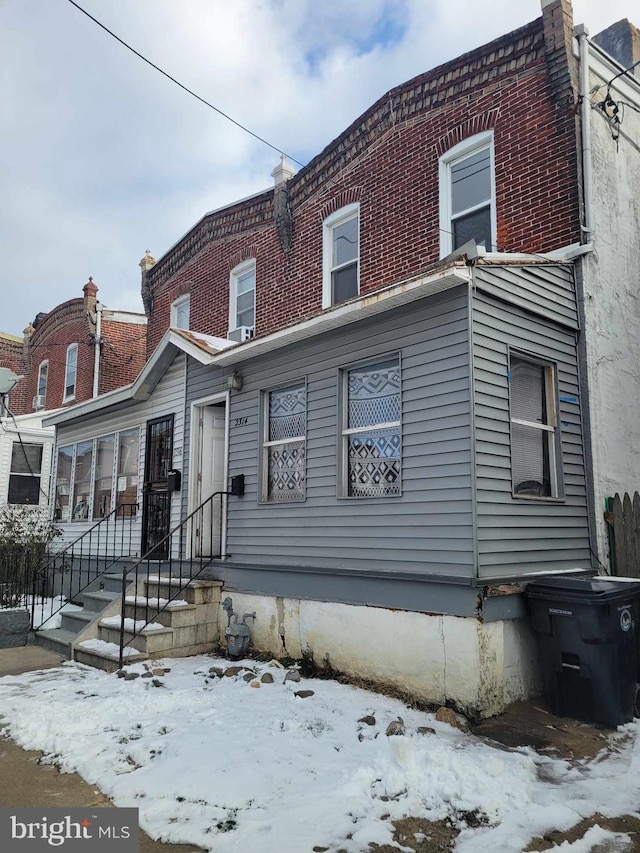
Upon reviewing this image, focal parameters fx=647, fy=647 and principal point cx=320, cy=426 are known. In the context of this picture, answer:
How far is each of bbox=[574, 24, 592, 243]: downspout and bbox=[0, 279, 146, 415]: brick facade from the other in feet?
46.5

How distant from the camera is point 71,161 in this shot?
13062 mm

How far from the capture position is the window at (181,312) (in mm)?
14688

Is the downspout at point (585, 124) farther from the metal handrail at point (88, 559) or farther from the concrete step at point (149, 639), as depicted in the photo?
the metal handrail at point (88, 559)

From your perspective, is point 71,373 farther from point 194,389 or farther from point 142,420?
point 194,389

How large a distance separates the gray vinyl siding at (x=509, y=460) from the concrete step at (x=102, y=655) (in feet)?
13.6

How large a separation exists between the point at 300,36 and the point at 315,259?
334cm

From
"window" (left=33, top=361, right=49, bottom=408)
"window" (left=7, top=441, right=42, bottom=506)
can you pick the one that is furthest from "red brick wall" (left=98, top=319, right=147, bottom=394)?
"window" (left=33, top=361, right=49, bottom=408)

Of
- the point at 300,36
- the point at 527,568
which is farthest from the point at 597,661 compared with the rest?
the point at 300,36

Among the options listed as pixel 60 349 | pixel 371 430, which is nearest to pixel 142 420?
pixel 371 430

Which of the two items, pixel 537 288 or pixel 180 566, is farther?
pixel 180 566

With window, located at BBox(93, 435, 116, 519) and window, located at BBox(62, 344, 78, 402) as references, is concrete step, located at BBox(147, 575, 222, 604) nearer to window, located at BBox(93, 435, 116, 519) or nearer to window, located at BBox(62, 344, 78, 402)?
window, located at BBox(93, 435, 116, 519)

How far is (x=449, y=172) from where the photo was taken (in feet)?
30.6

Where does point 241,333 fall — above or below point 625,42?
below

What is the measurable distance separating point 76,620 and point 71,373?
12.8 meters
